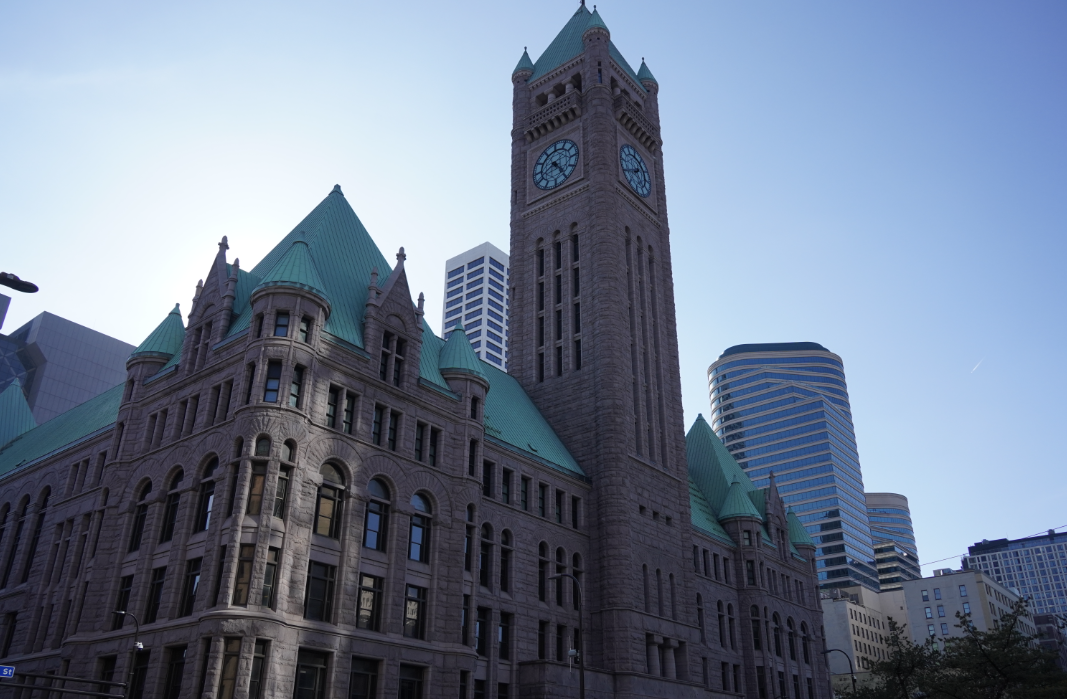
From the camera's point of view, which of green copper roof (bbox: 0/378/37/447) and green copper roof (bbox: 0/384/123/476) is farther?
green copper roof (bbox: 0/378/37/447)

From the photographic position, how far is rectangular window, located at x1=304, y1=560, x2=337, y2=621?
Result: 139 ft

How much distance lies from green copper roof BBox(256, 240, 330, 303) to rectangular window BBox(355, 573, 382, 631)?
14353 millimetres

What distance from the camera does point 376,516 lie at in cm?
4706

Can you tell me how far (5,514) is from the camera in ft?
214

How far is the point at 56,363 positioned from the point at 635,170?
106 m

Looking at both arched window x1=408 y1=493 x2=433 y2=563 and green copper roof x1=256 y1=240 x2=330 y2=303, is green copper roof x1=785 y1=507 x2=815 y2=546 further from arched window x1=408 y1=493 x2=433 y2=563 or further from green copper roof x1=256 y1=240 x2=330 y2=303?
green copper roof x1=256 y1=240 x2=330 y2=303

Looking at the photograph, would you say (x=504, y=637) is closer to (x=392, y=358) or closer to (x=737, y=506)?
(x=392, y=358)

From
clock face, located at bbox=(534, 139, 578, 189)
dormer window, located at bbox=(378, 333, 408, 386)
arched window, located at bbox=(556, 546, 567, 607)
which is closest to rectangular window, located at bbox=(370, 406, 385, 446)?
dormer window, located at bbox=(378, 333, 408, 386)

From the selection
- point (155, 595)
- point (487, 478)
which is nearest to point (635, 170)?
point (487, 478)

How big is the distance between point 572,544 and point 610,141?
33.9 metres

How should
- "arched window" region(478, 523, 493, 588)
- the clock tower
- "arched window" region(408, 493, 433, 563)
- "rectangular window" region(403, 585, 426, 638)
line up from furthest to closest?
the clock tower < "arched window" region(478, 523, 493, 588) < "arched window" region(408, 493, 433, 563) < "rectangular window" region(403, 585, 426, 638)

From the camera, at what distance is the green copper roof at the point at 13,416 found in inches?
3209

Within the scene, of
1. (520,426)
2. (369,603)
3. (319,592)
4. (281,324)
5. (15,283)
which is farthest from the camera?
(520,426)

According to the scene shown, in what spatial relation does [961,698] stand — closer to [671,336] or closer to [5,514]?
[671,336]
